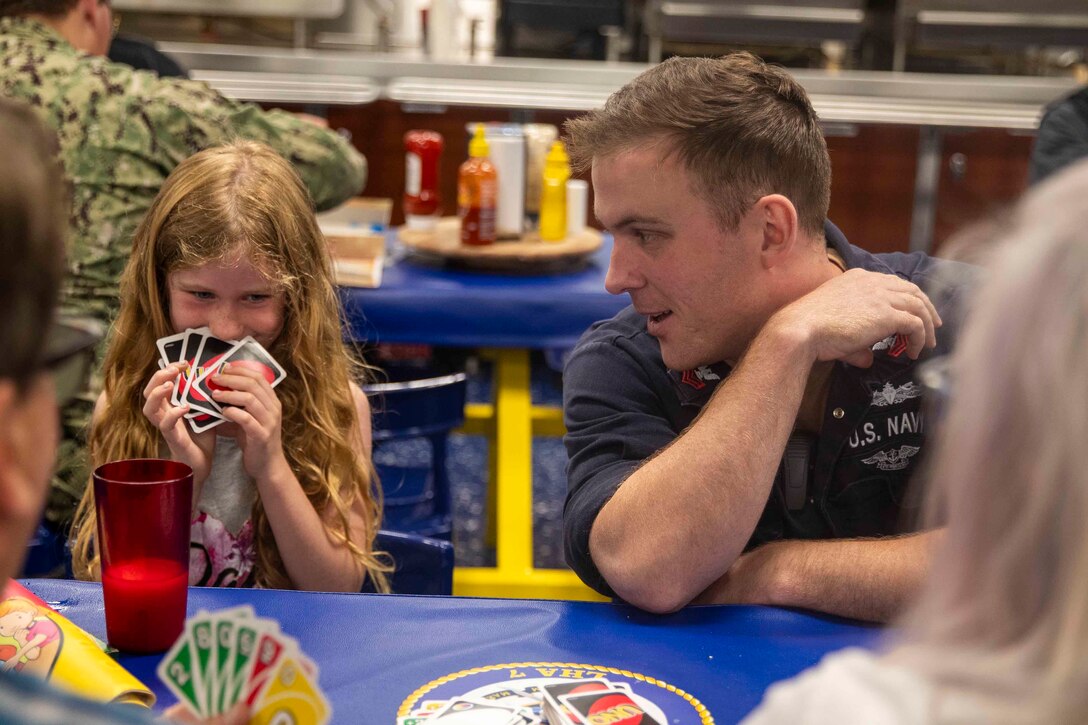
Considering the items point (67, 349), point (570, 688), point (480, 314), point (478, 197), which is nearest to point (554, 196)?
point (478, 197)

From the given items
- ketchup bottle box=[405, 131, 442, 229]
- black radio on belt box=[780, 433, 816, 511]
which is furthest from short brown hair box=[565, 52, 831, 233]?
ketchup bottle box=[405, 131, 442, 229]

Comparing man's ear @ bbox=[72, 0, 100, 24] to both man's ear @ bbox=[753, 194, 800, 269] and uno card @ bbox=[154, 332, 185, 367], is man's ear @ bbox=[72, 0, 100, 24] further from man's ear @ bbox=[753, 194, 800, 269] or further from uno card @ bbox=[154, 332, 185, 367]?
man's ear @ bbox=[753, 194, 800, 269]

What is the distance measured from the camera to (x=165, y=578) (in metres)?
1.22

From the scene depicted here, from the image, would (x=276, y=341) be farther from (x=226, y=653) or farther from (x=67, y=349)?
(x=67, y=349)

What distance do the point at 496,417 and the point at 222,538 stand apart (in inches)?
73.6

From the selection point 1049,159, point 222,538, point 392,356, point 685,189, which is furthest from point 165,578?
point 392,356

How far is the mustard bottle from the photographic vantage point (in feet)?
11.5

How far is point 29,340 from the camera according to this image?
587mm

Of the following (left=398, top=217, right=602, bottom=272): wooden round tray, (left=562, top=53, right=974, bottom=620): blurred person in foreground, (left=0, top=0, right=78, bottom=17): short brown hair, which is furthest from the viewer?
(left=398, top=217, right=602, bottom=272): wooden round tray

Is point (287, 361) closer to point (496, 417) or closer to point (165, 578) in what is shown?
point (165, 578)

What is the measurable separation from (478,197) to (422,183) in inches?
15.3

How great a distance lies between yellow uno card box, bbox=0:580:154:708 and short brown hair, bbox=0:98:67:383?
0.56m

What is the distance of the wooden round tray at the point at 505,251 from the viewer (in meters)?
3.31

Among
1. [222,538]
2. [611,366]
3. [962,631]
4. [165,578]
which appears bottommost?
[222,538]
